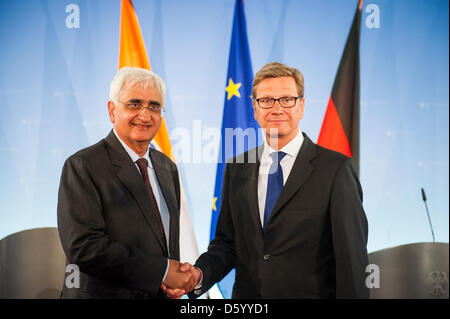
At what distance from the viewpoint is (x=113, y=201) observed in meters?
2.17

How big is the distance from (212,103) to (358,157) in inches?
51.7

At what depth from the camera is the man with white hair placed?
6.79 feet

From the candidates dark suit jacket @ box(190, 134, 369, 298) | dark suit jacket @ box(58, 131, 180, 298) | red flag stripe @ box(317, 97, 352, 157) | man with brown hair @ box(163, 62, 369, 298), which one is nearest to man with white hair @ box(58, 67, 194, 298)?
dark suit jacket @ box(58, 131, 180, 298)

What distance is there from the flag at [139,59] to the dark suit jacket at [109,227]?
2.38ft

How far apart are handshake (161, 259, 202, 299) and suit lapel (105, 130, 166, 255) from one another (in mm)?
148

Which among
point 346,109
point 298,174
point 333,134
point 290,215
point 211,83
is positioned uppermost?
point 211,83

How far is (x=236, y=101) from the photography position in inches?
124

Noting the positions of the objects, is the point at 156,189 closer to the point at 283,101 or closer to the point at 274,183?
the point at 274,183

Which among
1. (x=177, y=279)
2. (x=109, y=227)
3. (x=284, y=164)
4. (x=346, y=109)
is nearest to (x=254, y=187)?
(x=284, y=164)

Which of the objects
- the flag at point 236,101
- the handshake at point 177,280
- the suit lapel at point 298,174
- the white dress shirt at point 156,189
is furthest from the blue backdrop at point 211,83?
the suit lapel at point 298,174

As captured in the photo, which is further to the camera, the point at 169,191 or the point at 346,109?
the point at 346,109

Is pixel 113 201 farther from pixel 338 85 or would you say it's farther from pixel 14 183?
pixel 338 85

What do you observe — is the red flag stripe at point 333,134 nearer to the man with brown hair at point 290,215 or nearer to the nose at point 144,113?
the man with brown hair at point 290,215

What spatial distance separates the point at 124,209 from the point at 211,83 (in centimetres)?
151
